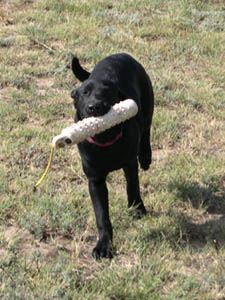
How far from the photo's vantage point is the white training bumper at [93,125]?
151 inches

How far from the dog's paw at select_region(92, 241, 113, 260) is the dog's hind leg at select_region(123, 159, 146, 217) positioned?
1.88 ft

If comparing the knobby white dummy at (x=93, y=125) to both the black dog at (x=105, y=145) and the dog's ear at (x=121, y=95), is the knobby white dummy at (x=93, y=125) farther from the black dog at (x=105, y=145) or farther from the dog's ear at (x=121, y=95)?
the dog's ear at (x=121, y=95)

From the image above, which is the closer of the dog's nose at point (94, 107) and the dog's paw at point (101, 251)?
the dog's nose at point (94, 107)

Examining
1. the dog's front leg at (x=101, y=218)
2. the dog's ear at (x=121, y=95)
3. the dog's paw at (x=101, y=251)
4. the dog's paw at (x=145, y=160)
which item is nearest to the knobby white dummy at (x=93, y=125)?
the dog's ear at (x=121, y=95)

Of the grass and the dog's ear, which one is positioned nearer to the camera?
the grass

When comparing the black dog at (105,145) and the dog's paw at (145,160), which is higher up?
the black dog at (105,145)

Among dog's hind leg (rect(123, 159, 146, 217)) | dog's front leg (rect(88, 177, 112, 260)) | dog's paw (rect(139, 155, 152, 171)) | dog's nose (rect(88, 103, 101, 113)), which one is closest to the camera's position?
dog's nose (rect(88, 103, 101, 113))

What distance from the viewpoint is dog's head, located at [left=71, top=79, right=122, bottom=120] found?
400cm

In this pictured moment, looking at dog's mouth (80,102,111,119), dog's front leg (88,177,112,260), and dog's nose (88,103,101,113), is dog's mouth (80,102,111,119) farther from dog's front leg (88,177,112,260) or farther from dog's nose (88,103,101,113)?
dog's front leg (88,177,112,260)

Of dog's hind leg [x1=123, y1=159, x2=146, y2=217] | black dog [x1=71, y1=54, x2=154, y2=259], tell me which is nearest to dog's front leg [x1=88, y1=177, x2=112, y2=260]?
black dog [x1=71, y1=54, x2=154, y2=259]

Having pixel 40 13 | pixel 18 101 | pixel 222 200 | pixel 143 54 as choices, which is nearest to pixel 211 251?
pixel 222 200

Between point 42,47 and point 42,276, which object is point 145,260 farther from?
point 42,47

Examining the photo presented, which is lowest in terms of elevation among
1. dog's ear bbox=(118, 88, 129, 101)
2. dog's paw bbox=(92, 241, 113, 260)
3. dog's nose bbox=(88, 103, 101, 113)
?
dog's paw bbox=(92, 241, 113, 260)

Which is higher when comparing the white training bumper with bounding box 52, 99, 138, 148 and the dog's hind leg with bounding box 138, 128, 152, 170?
the white training bumper with bounding box 52, 99, 138, 148
